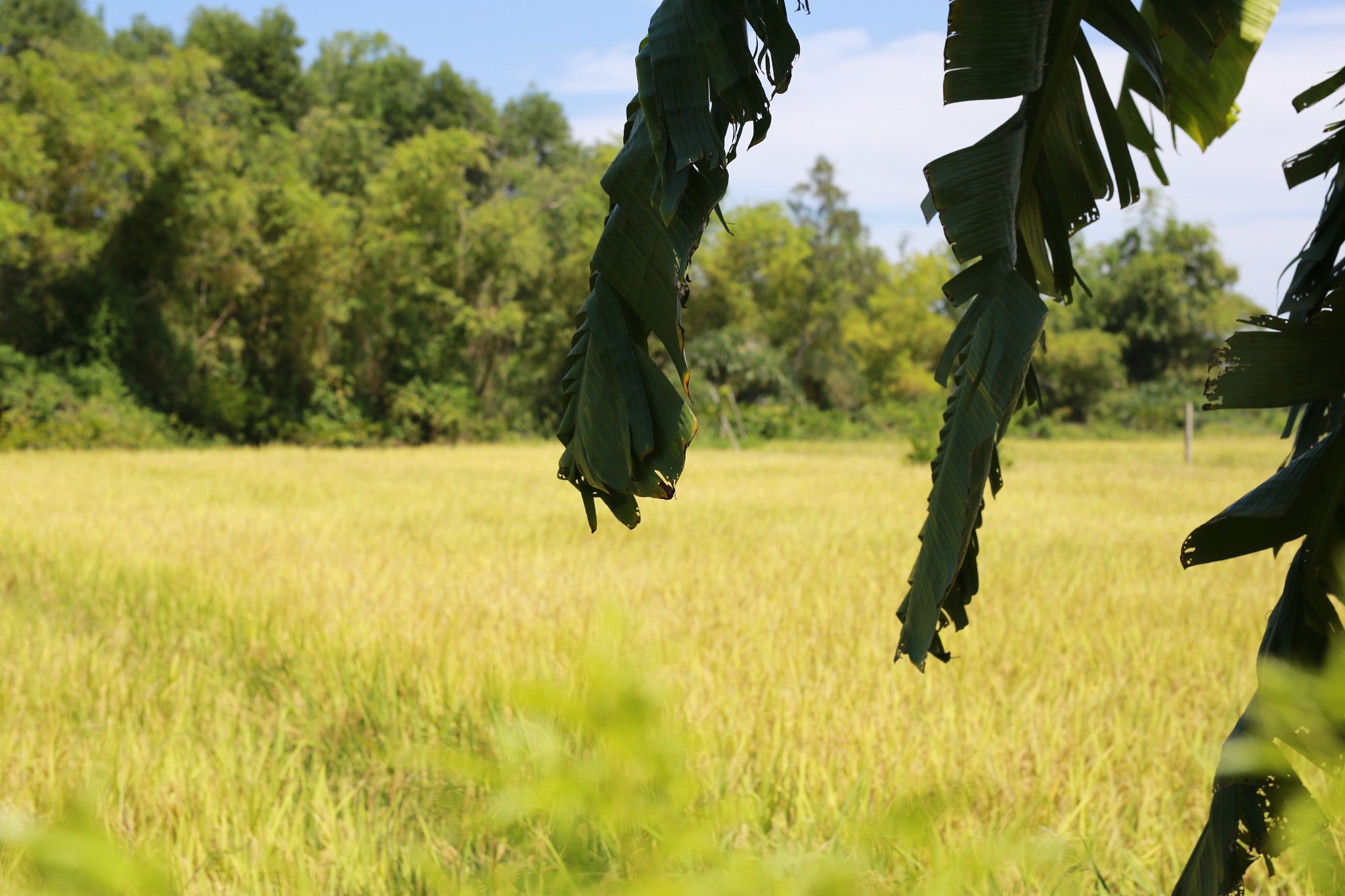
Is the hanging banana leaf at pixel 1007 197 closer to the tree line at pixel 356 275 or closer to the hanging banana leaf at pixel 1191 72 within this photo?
the hanging banana leaf at pixel 1191 72

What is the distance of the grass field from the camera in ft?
4.00

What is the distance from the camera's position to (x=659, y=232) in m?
0.83

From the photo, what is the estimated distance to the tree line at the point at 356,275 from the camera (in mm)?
15945

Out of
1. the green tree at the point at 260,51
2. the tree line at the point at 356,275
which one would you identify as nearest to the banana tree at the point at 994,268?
the tree line at the point at 356,275

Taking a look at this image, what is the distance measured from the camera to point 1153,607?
14.9 feet

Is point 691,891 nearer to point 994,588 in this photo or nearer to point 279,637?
point 279,637

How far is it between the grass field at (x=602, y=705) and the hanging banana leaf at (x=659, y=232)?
212 mm

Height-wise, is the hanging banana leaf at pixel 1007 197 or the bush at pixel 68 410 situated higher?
the hanging banana leaf at pixel 1007 197

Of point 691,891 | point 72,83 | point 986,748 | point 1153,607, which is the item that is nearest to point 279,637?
point 986,748

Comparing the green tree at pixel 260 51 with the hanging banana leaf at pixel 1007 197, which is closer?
the hanging banana leaf at pixel 1007 197

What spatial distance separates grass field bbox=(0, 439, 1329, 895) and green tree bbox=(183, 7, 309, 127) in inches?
745

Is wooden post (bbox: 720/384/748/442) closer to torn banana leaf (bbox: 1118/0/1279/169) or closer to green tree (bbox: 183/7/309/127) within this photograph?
green tree (bbox: 183/7/309/127)

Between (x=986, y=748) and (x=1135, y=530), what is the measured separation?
5646 mm

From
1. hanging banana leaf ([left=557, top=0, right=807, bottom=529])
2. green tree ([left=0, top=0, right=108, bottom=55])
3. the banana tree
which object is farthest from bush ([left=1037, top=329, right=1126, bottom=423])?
hanging banana leaf ([left=557, top=0, right=807, bottom=529])
